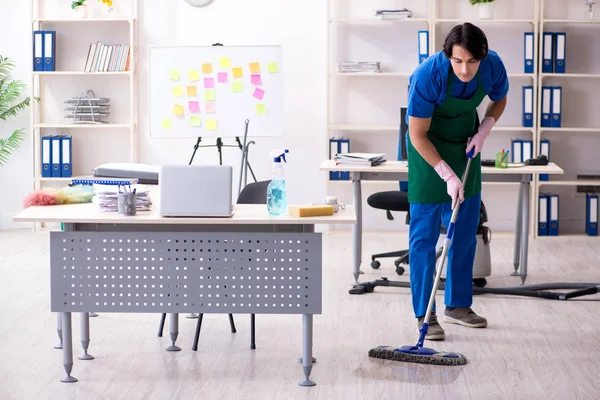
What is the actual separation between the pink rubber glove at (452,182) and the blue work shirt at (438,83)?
22cm

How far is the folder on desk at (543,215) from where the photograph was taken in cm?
665

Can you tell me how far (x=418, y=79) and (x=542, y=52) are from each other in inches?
128

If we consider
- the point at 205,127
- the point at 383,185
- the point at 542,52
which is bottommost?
the point at 383,185

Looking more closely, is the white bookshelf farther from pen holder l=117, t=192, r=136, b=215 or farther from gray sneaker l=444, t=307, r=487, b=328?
pen holder l=117, t=192, r=136, b=215

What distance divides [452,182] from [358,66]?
3.08 metres

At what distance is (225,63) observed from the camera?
6.08 meters

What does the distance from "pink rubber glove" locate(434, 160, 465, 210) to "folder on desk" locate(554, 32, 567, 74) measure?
325cm

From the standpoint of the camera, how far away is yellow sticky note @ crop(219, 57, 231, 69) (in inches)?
239

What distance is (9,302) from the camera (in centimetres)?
465

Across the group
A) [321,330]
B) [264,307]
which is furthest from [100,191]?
[321,330]

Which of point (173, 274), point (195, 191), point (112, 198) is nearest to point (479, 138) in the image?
point (195, 191)

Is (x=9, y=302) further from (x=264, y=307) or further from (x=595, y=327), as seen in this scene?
(x=595, y=327)

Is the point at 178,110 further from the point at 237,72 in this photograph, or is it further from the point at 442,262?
the point at 442,262

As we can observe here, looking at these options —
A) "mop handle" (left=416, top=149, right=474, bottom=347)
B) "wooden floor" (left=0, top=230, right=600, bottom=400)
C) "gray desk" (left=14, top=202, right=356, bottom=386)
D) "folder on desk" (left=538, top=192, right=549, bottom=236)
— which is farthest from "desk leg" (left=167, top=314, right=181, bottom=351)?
"folder on desk" (left=538, top=192, right=549, bottom=236)
